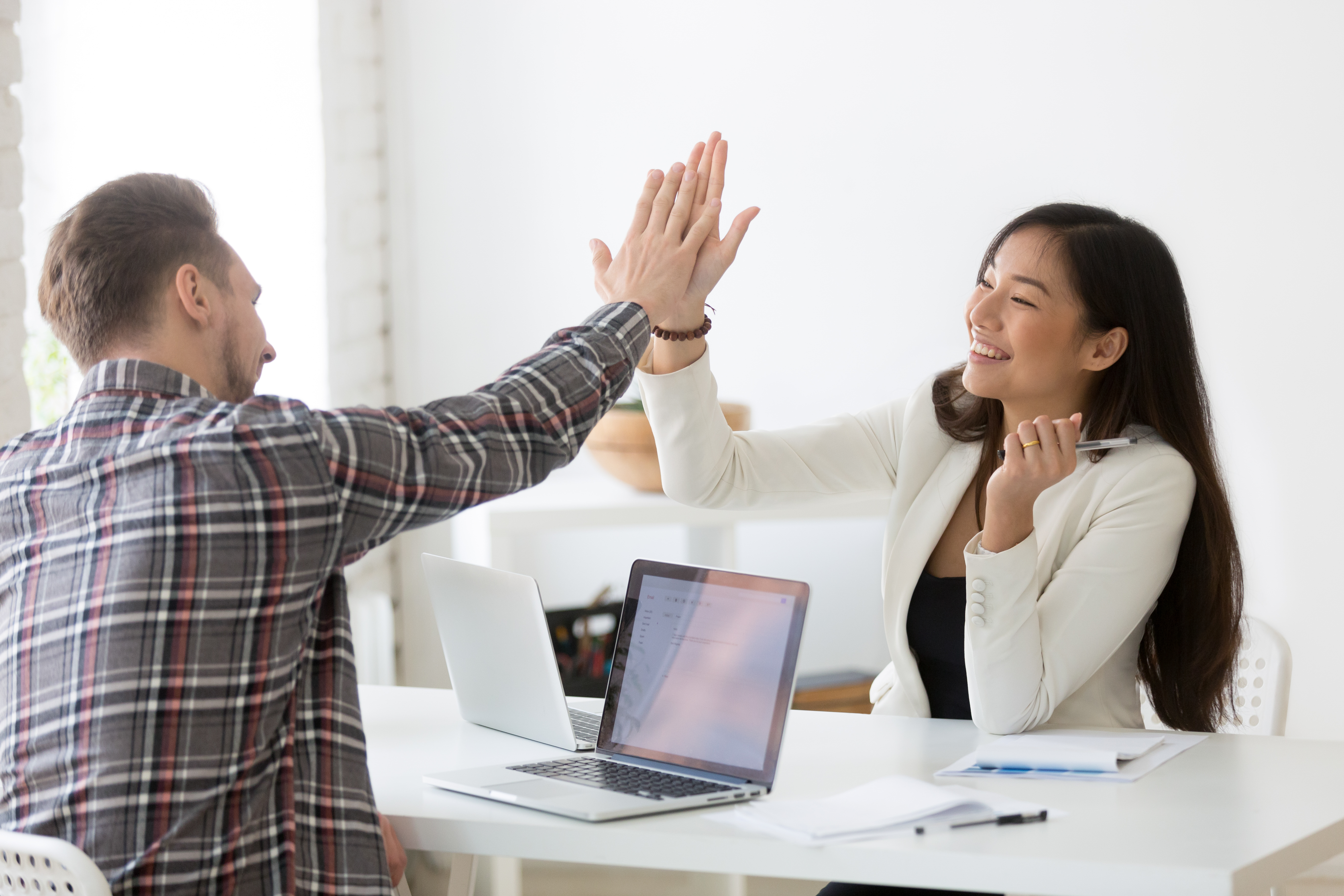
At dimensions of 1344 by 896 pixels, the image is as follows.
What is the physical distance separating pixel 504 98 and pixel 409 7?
34cm

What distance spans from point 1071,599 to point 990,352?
1.28ft

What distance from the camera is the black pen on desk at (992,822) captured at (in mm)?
1167

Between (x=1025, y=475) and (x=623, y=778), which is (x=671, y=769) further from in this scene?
(x=1025, y=475)

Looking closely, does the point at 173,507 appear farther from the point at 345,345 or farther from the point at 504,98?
the point at 504,98

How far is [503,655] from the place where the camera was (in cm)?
154

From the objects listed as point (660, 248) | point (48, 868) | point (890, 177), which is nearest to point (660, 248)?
point (660, 248)

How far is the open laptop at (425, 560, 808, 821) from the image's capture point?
1.30 metres

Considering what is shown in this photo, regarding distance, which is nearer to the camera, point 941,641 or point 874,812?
point 874,812

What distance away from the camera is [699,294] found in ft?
5.56

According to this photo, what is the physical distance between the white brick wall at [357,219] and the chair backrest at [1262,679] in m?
1.91

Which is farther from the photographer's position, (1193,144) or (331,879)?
(1193,144)

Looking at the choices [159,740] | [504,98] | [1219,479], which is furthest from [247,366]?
[504,98]

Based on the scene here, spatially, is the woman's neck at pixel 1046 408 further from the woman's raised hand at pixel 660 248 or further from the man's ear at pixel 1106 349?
the woman's raised hand at pixel 660 248

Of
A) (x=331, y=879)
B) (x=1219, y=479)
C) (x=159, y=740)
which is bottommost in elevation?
(x=331, y=879)
